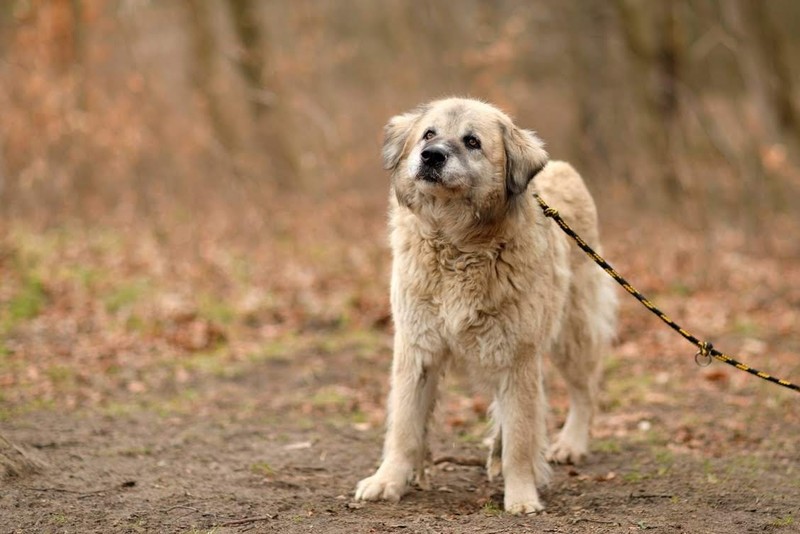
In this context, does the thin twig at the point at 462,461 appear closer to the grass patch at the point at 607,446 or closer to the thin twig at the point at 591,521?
the grass patch at the point at 607,446

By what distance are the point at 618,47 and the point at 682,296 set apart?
22.3ft

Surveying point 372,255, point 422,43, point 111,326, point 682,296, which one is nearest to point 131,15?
point 422,43

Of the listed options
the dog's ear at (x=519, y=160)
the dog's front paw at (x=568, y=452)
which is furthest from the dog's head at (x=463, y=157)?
the dog's front paw at (x=568, y=452)

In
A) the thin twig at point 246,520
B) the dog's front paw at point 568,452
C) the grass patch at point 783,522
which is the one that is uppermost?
the dog's front paw at point 568,452

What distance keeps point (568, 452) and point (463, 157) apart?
2050mm

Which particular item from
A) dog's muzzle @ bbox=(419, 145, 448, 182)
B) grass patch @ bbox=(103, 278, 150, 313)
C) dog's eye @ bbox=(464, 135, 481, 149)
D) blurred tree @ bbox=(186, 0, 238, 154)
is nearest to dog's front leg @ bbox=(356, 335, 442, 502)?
dog's muzzle @ bbox=(419, 145, 448, 182)

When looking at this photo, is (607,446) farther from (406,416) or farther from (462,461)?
(406,416)

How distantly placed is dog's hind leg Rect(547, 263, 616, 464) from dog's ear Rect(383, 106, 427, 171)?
4.67 ft

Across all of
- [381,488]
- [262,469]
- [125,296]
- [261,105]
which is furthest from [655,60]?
[381,488]

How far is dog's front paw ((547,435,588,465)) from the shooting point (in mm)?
5355

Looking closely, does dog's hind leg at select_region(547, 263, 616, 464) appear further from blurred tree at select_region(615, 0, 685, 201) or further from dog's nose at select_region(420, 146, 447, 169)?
blurred tree at select_region(615, 0, 685, 201)

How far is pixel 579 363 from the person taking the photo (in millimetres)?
5453

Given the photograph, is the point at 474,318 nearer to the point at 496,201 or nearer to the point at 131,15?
the point at 496,201

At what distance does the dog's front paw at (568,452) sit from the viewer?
5.36 m
